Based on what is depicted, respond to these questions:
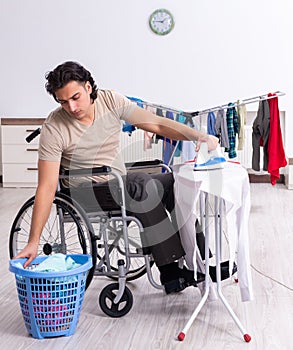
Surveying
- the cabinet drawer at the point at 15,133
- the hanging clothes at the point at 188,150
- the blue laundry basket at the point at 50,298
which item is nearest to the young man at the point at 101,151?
the blue laundry basket at the point at 50,298

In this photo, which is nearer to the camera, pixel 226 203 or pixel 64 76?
pixel 226 203

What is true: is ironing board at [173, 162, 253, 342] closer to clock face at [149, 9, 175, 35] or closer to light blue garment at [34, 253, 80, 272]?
light blue garment at [34, 253, 80, 272]

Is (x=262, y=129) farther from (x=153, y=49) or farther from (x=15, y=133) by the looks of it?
(x=15, y=133)

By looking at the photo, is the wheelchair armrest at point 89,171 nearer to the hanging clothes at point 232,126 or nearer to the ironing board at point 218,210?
the ironing board at point 218,210

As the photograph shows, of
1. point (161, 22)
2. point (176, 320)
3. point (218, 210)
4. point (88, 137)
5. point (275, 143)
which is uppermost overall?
point (161, 22)

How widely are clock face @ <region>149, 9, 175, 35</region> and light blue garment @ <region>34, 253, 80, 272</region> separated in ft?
13.7

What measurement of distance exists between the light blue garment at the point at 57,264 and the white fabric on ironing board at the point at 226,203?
470mm

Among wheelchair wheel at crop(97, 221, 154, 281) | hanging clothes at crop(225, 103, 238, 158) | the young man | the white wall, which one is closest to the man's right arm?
the young man

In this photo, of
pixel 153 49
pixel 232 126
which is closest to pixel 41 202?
pixel 232 126

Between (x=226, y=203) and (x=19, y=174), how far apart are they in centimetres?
421

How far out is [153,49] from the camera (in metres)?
6.54

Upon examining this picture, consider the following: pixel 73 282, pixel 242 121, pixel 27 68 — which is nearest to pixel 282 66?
pixel 242 121

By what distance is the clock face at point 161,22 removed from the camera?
21.2 feet

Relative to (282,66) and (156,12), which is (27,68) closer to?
(156,12)
